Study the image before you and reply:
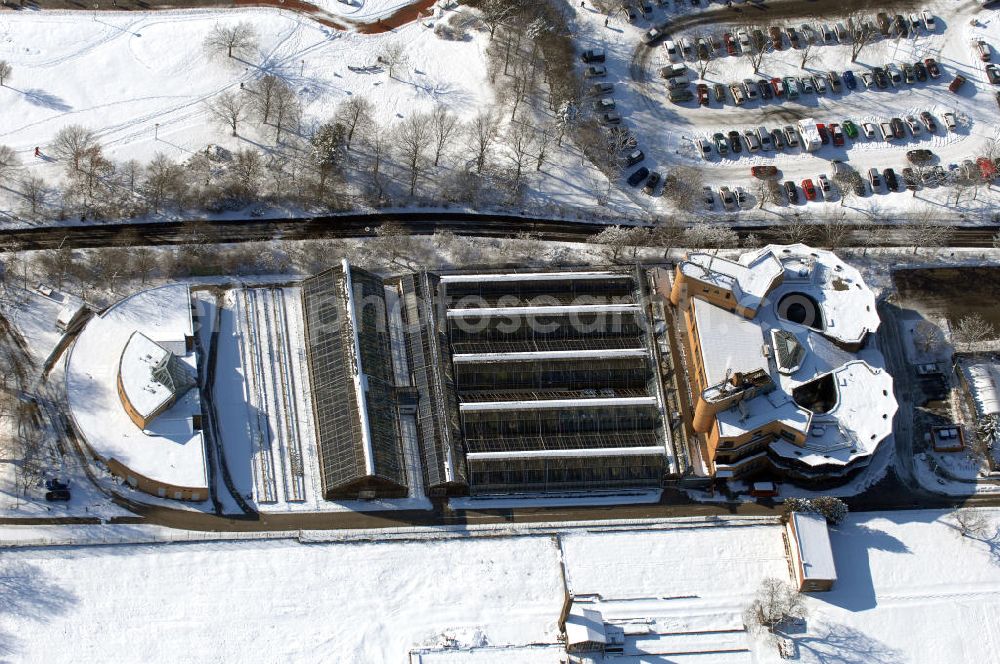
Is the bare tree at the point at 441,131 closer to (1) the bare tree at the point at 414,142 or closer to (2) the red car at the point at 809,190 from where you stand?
(1) the bare tree at the point at 414,142

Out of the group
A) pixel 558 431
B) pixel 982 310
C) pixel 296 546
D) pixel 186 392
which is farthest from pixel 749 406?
pixel 186 392

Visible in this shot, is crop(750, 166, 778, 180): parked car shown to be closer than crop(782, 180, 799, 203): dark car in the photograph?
No

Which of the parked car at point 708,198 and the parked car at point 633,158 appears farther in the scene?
the parked car at point 633,158

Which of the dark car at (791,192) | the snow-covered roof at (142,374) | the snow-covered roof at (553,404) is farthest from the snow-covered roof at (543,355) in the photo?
the dark car at (791,192)

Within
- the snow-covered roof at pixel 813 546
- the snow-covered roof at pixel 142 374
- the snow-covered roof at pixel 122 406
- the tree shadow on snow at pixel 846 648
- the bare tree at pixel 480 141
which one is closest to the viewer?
the tree shadow on snow at pixel 846 648

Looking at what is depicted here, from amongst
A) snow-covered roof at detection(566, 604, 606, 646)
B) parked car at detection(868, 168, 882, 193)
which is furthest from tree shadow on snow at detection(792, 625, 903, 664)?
parked car at detection(868, 168, 882, 193)

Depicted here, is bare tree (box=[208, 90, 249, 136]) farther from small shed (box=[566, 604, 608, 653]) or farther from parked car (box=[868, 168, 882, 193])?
parked car (box=[868, 168, 882, 193])

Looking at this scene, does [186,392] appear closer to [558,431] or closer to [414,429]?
[414,429]
